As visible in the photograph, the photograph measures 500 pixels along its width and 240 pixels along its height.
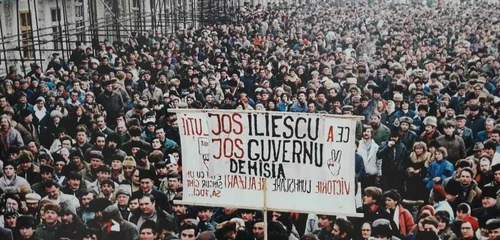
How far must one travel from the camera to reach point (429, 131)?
3.68 meters

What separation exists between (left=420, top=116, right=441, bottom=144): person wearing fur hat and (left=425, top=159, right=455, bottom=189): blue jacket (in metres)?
0.23

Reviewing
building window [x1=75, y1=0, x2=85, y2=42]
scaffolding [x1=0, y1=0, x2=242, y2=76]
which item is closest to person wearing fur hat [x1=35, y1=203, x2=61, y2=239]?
scaffolding [x1=0, y1=0, x2=242, y2=76]

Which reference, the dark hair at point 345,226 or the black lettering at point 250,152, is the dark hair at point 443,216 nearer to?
the dark hair at point 345,226

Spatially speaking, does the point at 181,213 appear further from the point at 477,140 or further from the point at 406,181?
the point at 477,140

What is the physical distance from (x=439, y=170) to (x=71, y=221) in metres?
1.84

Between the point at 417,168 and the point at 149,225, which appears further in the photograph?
the point at 417,168

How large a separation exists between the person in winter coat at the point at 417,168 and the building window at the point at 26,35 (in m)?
2.93

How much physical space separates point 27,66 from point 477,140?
3117mm

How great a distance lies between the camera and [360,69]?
481 centimetres

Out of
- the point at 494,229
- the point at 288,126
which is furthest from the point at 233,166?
the point at 494,229

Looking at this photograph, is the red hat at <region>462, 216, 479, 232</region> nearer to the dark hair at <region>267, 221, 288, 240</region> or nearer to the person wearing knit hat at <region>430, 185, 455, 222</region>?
the person wearing knit hat at <region>430, 185, 455, 222</region>

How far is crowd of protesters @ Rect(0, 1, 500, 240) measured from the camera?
3111 mm

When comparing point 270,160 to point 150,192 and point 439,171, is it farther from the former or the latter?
point 439,171

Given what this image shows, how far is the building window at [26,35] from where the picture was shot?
501cm
